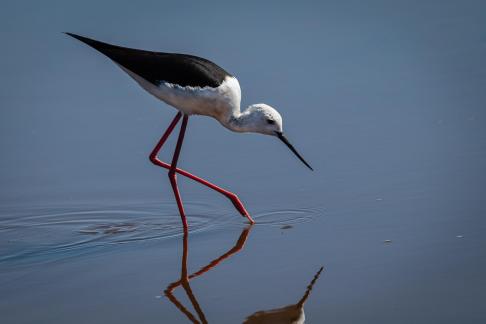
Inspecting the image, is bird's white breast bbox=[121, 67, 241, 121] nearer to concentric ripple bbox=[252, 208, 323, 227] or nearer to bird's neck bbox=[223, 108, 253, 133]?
bird's neck bbox=[223, 108, 253, 133]

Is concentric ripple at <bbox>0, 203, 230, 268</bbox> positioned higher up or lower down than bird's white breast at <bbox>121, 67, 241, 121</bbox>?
lower down

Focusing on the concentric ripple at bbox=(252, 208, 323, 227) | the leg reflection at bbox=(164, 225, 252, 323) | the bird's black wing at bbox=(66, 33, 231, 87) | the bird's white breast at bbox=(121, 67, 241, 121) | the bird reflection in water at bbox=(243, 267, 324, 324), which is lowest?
the bird reflection in water at bbox=(243, 267, 324, 324)

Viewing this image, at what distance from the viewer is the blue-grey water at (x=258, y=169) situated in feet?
12.6

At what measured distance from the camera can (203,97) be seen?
539 cm

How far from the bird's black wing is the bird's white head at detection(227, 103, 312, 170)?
0.28 metres

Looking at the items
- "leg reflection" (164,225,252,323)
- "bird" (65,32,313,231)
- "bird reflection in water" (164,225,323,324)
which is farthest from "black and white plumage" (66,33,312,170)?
"bird reflection in water" (164,225,323,324)

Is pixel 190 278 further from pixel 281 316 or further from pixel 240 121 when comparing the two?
pixel 240 121

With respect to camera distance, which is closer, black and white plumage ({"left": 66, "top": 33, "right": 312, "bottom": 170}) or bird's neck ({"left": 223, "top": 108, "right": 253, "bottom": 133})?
black and white plumage ({"left": 66, "top": 33, "right": 312, "bottom": 170})

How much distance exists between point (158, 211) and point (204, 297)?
1622 mm

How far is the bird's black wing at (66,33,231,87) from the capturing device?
5.36 m

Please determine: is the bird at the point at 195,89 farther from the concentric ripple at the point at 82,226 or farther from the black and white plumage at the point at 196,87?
the concentric ripple at the point at 82,226

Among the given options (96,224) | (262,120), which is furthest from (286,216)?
(96,224)

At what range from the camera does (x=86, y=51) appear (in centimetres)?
853

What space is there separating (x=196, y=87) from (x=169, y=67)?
0.75 ft
